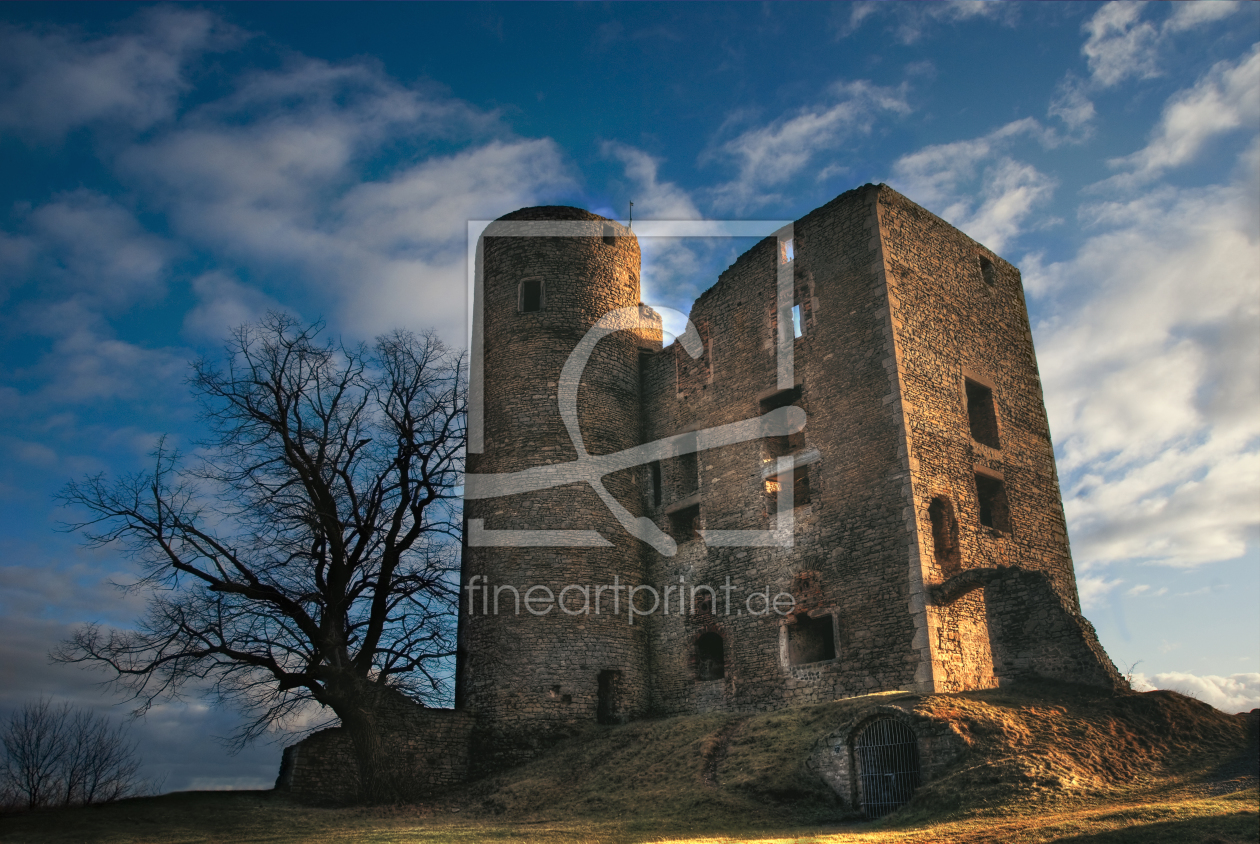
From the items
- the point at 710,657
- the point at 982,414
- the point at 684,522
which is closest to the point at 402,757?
the point at 710,657

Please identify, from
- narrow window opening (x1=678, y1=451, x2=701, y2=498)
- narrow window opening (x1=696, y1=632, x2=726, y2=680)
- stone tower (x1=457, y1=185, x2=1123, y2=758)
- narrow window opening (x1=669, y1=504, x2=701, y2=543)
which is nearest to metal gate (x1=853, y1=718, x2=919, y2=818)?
stone tower (x1=457, y1=185, x2=1123, y2=758)

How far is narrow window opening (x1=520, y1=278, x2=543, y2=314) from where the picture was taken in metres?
19.9

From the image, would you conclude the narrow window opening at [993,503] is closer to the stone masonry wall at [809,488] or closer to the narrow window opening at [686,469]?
the stone masonry wall at [809,488]

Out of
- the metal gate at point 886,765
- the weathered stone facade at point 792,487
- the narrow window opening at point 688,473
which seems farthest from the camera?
the narrow window opening at point 688,473

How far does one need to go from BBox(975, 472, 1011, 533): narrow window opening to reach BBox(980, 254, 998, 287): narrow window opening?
4595 mm

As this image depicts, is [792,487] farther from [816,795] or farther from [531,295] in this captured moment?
[531,295]

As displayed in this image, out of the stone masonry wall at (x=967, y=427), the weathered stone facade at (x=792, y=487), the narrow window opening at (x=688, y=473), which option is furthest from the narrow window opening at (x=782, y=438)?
the stone masonry wall at (x=967, y=427)

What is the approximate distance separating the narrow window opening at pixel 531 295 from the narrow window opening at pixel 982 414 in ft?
30.0

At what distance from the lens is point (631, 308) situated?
20922 millimetres

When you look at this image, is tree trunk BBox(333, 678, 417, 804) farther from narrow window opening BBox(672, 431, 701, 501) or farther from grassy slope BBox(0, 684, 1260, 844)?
narrow window opening BBox(672, 431, 701, 501)

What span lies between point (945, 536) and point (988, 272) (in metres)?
6.92

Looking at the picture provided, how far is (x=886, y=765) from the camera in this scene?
1066 centimetres

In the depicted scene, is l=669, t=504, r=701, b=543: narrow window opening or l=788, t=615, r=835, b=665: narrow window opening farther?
l=669, t=504, r=701, b=543: narrow window opening

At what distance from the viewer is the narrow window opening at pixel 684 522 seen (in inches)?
725
